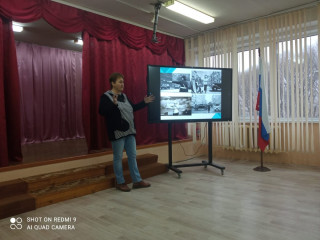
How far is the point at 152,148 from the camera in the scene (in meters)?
4.59

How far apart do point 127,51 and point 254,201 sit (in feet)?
10.1

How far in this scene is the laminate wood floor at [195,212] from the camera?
2.04 metres

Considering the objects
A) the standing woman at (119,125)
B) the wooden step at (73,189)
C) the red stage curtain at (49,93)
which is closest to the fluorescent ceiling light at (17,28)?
the red stage curtain at (49,93)

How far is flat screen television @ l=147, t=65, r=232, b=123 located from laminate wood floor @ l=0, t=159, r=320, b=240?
0.96m

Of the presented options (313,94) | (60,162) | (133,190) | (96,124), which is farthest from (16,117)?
(313,94)

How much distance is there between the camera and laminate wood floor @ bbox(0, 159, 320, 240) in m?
2.04

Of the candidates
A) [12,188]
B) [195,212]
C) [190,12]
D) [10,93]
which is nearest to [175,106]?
[190,12]

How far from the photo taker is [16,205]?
2510 millimetres

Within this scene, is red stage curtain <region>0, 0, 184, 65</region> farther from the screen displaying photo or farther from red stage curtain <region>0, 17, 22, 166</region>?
the screen displaying photo

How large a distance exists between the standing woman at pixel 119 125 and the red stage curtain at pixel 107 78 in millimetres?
892

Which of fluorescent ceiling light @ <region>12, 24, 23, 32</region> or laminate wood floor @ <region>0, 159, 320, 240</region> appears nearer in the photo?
laminate wood floor @ <region>0, 159, 320, 240</region>

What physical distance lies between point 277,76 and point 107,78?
283 centimetres

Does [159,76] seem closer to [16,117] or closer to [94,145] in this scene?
[94,145]

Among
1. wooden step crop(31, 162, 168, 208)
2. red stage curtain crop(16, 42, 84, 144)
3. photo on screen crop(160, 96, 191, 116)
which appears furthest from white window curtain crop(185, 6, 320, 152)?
red stage curtain crop(16, 42, 84, 144)
